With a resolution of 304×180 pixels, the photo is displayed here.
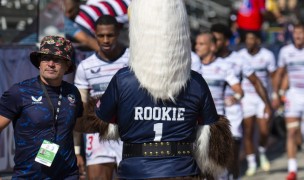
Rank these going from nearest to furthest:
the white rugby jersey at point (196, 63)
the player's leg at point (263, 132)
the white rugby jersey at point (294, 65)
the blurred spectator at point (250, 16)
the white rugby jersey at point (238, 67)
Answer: the white rugby jersey at point (196, 63) < the white rugby jersey at point (238, 67) < the white rugby jersey at point (294, 65) < the player's leg at point (263, 132) < the blurred spectator at point (250, 16)

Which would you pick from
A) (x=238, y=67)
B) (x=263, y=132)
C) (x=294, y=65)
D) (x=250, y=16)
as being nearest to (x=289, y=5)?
(x=250, y=16)

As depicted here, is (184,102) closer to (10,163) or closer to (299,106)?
(10,163)

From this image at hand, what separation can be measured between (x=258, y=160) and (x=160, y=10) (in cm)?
1065

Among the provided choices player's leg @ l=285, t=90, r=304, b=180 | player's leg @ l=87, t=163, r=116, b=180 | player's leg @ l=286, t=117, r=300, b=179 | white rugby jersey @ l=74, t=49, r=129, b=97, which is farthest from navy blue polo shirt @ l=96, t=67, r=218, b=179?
player's leg @ l=285, t=90, r=304, b=180

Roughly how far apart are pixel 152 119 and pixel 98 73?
2.79m

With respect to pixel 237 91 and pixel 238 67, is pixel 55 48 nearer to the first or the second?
pixel 237 91

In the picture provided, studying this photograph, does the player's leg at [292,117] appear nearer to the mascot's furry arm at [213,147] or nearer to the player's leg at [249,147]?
the player's leg at [249,147]

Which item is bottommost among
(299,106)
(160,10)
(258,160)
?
(258,160)

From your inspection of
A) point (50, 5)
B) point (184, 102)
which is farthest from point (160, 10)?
point (50, 5)

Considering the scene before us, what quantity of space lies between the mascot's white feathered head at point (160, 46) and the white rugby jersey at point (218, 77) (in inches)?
194

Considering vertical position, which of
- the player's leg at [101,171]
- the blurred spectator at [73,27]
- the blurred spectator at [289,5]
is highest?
the blurred spectator at [289,5]

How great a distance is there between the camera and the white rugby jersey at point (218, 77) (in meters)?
10.9

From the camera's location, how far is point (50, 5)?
11.7m

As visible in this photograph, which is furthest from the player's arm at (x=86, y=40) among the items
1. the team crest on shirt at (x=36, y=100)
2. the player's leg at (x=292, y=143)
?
the team crest on shirt at (x=36, y=100)
